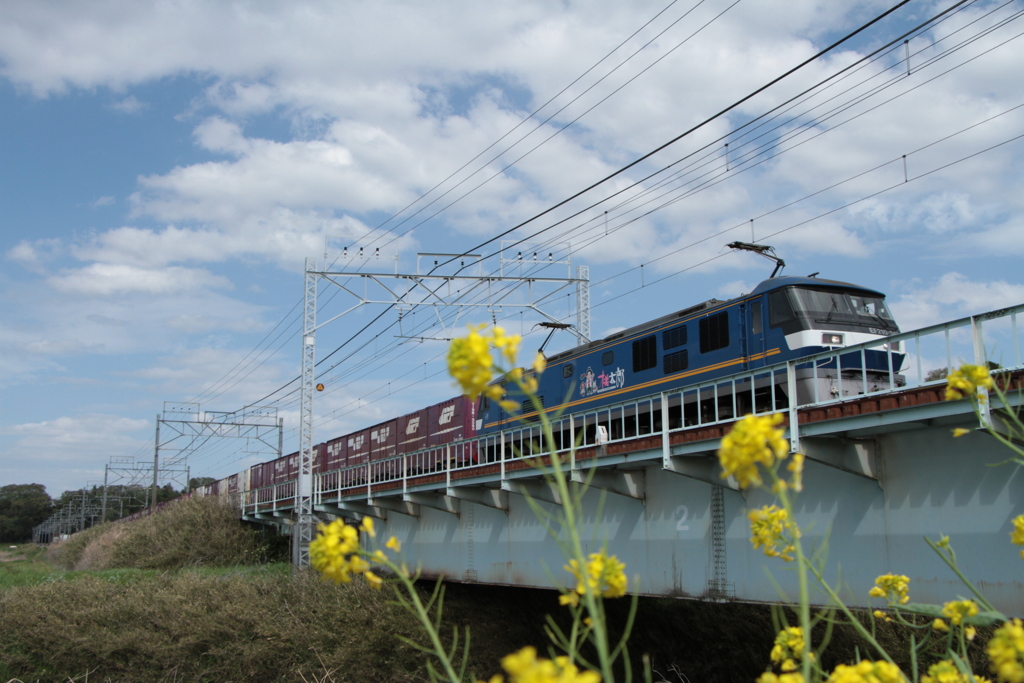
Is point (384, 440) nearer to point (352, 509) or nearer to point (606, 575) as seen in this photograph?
point (352, 509)

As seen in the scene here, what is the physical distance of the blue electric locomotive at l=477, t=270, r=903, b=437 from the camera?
1510cm

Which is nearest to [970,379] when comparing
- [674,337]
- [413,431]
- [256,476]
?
[674,337]

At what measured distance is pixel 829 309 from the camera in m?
16.3

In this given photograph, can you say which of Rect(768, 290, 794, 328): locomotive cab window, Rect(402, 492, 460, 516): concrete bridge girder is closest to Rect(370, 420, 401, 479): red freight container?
Rect(402, 492, 460, 516): concrete bridge girder

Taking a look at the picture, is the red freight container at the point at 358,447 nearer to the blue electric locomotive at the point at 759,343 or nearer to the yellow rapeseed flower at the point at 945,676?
the blue electric locomotive at the point at 759,343

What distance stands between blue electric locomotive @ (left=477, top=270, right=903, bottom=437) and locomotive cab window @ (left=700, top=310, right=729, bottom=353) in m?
0.02

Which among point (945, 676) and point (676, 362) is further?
point (676, 362)

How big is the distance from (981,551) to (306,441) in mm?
24332

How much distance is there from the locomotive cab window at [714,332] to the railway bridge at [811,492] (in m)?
1.14

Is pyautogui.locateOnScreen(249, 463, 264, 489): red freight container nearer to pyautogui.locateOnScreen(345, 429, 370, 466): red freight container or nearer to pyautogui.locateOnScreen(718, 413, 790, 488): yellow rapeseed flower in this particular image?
pyautogui.locateOnScreen(345, 429, 370, 466): red freight container

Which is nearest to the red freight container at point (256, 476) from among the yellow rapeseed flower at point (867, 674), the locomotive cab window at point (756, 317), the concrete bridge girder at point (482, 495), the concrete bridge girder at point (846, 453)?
the concrete bridge girder at point (482, 495)

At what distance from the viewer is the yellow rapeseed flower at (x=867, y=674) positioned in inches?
124

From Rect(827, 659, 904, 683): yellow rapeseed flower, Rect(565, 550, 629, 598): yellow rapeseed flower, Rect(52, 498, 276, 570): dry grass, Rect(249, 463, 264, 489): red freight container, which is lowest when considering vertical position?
Rect(52, 498, 276, 570): dry grass

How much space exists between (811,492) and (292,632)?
1787cm
